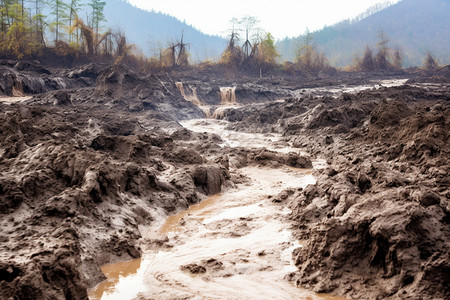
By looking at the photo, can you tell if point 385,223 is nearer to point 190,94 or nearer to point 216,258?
point 216,258

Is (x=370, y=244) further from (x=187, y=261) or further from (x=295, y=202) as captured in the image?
(x=295, y=202)

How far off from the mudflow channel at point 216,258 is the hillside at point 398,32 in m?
73.3

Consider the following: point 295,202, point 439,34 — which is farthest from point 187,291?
point 439,34

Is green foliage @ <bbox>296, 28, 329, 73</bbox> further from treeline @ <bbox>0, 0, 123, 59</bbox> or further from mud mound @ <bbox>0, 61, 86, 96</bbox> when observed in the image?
mud mound @ <bbox>0, 61, 86, 96</bbox>

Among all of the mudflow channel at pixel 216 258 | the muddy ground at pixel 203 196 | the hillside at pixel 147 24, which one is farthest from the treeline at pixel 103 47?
the hillside at pixel 147 24

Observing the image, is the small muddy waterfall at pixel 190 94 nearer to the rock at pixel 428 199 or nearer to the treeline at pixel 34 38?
the treeline at pixel 34 38

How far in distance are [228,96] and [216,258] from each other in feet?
69.2

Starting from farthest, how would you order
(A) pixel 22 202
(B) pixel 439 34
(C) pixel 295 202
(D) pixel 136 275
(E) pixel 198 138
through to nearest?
(B) pixel 439 34
(E) pixel 198 138
(C) pixel 295 202
(A) pixel 22 202
(D) pixel 136 275

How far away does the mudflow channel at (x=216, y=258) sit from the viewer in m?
3.59

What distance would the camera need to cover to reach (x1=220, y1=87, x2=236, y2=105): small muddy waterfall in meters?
24.5

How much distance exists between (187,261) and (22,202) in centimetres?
186

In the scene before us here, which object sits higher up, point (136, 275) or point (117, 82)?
point (117, 82)

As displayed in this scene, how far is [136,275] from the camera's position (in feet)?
13.1

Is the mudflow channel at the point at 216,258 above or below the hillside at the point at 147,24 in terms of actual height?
below
